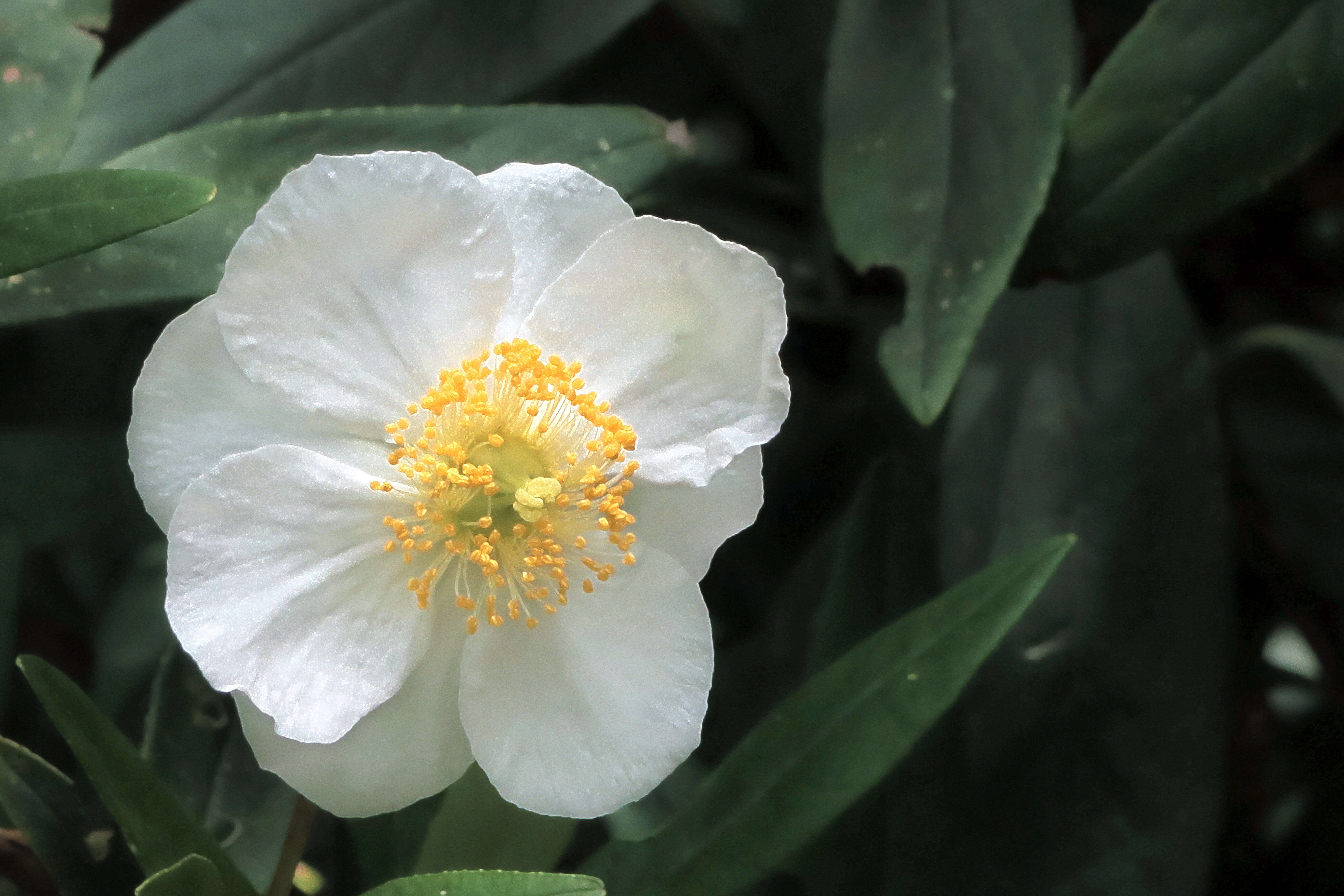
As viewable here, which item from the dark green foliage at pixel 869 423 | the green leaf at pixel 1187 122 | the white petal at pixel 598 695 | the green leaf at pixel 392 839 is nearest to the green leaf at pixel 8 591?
the dark green foliage at pixel 869 423

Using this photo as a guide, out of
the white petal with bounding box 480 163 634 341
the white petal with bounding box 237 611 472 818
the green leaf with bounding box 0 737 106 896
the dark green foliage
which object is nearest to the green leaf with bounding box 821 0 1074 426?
the dark green foliage

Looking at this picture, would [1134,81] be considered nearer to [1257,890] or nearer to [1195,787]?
[1195,787]

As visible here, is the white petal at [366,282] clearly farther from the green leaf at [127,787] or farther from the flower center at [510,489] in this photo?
the green leaf at [127,787]

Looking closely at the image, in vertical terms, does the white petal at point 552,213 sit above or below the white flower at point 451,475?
above

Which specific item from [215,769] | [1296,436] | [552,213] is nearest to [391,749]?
[215,769]

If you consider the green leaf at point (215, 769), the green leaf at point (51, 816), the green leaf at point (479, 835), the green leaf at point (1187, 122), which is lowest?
the green leaf at point (479, 835)

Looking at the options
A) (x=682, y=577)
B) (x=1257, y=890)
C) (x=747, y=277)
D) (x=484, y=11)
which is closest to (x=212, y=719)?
(x=682, y=577)

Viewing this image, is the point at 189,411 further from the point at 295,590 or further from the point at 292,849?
the point at 292,849

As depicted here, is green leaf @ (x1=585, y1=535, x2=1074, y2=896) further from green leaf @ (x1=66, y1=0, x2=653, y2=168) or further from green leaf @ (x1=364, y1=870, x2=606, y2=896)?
green leaf @ (x1=66, y1=0, x2=653, y2=168)
